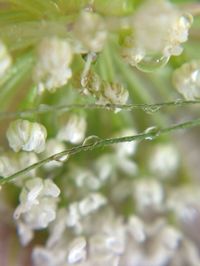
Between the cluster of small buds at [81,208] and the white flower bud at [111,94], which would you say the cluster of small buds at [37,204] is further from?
the white flower bud at [111,94]

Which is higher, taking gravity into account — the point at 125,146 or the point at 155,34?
the point at 155,34

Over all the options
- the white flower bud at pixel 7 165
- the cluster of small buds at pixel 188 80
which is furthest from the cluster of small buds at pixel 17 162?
the cluster of small buds at pixel 188 80

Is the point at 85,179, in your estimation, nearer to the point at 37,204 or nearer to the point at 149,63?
the point at 37,204

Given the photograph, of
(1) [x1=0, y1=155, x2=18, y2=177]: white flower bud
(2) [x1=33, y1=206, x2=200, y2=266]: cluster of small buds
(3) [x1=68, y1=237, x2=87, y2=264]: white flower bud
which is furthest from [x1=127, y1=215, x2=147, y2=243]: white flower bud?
(1) [x1=0, y1=155, x2=18, y2=177]: white flower bud

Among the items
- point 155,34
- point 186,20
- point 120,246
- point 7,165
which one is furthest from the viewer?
point 120,246

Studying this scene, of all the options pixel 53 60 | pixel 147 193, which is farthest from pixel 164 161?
pixel 53 60

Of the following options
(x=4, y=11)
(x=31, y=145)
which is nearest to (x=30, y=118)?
(x=31, y=145)

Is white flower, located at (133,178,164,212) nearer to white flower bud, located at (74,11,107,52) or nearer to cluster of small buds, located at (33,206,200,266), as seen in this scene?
cluster of small buds, located at (33,206,200,266)
